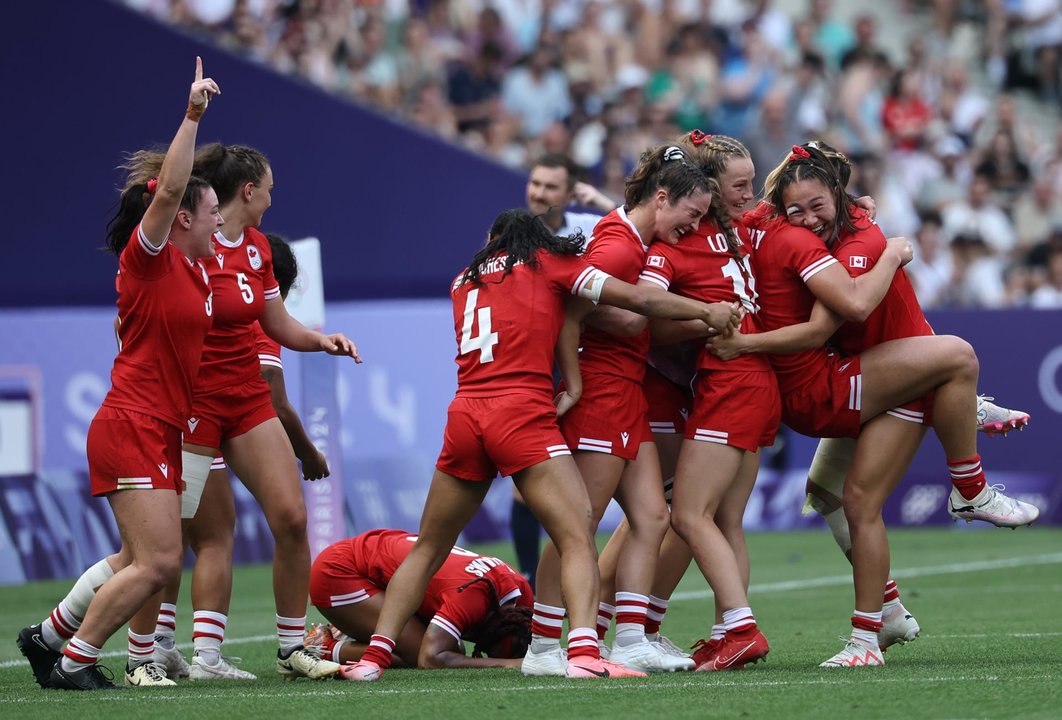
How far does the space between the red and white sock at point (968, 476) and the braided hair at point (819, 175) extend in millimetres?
1087

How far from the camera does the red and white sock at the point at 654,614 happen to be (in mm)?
7405

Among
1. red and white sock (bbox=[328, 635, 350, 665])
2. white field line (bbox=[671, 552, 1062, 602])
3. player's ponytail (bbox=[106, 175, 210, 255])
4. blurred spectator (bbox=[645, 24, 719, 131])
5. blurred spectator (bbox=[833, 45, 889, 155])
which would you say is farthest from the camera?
blurred spectator (bbox=[833, 45, 889, 155])

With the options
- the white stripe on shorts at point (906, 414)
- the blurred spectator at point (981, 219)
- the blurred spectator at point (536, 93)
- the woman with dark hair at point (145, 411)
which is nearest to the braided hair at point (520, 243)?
the woman with dark hair at point (145, 411)

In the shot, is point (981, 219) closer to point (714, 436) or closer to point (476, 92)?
point (476, 92)

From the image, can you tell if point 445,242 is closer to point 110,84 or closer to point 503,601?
point 110,84

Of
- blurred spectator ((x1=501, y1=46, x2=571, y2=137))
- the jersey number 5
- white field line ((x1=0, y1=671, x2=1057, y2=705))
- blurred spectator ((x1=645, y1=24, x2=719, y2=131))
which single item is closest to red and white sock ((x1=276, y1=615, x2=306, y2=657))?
white field line ((x1=0, y1=671, x2=1057, y2=705))

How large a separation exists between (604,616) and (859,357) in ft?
5.23

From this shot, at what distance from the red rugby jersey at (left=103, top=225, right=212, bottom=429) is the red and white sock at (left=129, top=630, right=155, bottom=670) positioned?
107 cm

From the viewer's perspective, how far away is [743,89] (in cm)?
1847

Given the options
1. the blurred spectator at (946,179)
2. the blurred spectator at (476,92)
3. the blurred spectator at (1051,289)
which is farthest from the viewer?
the blurred spectator at (946,179)

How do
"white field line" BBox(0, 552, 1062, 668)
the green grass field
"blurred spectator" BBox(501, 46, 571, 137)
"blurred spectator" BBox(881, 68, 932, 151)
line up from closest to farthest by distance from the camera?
the green grass field → "white field line" BBox(0, 552, 1062, 668) → "blurred spectator" BBox(501, 46, 571, 137) → "blurred spectator" BBox(881, 68, 932, 151)

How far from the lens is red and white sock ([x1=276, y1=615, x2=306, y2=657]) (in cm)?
724

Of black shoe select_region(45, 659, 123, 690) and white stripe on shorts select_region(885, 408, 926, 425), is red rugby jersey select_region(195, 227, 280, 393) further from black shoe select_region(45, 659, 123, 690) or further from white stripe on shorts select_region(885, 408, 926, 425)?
white stripe on shorts select_region(885, 408, 926, 425)

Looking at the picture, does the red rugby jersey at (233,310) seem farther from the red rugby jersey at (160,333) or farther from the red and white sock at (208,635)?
the red and white sock at (208,635)
